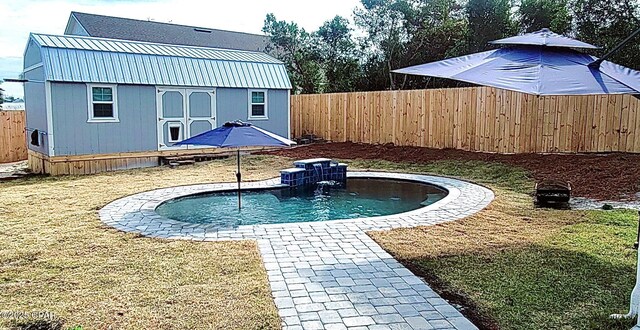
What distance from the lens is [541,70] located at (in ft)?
16.1

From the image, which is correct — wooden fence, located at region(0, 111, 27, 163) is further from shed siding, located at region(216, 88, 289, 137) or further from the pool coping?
the pool coping

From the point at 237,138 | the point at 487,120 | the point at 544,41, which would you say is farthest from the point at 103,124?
the point at 544,41

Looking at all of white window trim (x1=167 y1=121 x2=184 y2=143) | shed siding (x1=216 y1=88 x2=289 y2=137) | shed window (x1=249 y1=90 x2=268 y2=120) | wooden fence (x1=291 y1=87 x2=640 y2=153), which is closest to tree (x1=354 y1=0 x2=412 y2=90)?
wooden fence (x1=291 y1=87 x2=640 y2=153)

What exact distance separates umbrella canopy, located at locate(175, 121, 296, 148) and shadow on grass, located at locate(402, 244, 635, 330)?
336cm

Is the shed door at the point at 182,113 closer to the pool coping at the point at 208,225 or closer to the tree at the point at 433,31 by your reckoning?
the pool coping at the point at 208,225

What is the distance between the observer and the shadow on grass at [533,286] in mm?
3340

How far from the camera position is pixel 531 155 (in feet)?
36.2

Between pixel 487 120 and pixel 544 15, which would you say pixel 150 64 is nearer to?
pixel 487 120

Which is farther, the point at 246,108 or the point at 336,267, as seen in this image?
the point at 246,108

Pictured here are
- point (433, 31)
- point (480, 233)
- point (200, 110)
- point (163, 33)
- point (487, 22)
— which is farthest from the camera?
point (163, 33)

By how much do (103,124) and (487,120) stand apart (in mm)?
10031

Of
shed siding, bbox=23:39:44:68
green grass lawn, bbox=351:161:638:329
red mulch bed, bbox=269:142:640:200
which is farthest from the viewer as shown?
shed siding, bbox=23:39:44:68

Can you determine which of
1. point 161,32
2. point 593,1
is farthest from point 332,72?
point 593,1

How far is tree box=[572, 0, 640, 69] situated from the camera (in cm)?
1305
